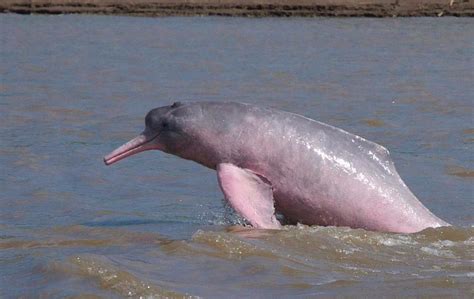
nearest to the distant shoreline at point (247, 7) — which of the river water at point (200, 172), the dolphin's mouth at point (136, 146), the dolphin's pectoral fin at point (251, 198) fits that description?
the river water at point (200, 172)

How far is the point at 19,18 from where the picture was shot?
1531 inches

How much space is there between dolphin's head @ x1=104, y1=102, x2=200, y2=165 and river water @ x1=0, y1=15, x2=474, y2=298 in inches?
22.3

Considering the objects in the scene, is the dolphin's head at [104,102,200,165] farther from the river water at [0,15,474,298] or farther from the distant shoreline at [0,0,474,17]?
the distant shoreline at [0,0,474,17]

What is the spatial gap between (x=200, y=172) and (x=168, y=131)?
9.66 ft

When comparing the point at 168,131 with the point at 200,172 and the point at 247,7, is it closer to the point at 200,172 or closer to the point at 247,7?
the point at 200,172

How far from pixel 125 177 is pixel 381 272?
4.65m

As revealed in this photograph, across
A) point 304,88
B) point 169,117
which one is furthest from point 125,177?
point 304,88

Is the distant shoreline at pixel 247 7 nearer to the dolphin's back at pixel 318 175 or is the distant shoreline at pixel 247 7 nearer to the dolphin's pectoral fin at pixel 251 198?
the dolphin's back at pixel 318 175

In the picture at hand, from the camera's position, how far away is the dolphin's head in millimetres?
8984

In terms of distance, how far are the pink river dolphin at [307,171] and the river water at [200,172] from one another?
235mm

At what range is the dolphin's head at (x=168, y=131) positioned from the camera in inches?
354

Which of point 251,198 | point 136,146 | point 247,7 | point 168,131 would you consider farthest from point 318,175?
point 247,7

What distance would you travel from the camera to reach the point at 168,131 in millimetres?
9070

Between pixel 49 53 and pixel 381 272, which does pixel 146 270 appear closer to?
pixel 381 272
